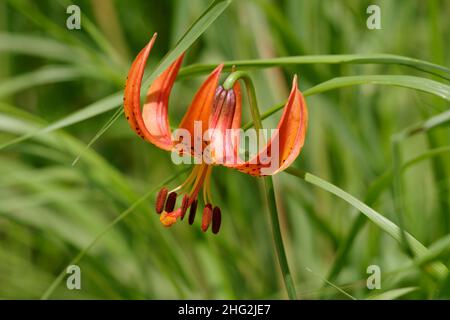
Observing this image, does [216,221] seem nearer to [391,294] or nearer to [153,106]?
[153,106]

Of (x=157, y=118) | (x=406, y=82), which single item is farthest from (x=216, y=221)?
(x=406, y=82)

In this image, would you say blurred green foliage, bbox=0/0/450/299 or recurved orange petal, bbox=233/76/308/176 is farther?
blurred green foliage, bbox=0/0/450/299

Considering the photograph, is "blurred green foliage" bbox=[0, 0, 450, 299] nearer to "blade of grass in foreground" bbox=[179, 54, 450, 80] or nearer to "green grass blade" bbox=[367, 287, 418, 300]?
"green grass blade" bbox=[367, 287, 418, 300]

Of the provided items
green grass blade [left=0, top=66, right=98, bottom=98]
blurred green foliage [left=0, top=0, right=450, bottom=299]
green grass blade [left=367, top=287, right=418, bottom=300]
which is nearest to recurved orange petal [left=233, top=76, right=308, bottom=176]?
green grass blade [left=367, top=287, right=418, bottom=300]
